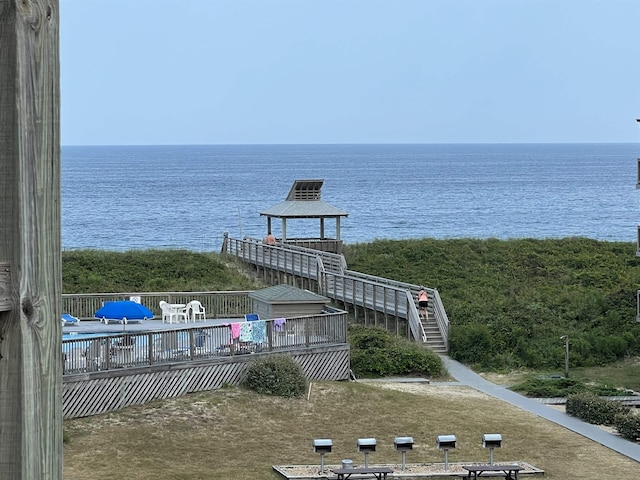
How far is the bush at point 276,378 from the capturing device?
78.2 feet

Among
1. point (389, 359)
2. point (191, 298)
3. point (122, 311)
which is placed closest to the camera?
point (122, 311)

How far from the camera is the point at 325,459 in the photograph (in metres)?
19.4

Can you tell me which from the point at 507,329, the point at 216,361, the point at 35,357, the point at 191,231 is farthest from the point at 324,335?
the point at 191,231

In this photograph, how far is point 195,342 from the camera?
931 inches

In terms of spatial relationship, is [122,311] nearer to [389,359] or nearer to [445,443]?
[389,359]

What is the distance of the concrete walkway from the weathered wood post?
18704 millimetres

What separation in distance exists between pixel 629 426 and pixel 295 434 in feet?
21.0

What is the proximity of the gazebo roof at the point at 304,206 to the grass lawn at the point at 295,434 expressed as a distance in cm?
2152

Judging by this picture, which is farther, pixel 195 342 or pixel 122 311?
pixel 122 311

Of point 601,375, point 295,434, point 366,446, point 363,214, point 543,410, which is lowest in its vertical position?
point 363,214

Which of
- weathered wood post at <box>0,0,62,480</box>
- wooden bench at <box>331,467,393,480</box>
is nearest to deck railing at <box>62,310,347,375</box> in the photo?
wooden bench at <box>331,467,393,480</box>

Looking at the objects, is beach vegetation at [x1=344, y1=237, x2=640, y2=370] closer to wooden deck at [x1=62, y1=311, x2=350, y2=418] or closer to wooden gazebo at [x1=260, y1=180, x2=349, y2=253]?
wooden gazebo at [x1=260, y1=180, x2=349, y2=253]

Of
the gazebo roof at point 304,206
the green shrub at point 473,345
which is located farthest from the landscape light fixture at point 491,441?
the gazebo roof at point 304,206

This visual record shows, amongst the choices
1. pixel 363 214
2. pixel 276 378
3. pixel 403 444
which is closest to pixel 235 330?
pixel 276 378
